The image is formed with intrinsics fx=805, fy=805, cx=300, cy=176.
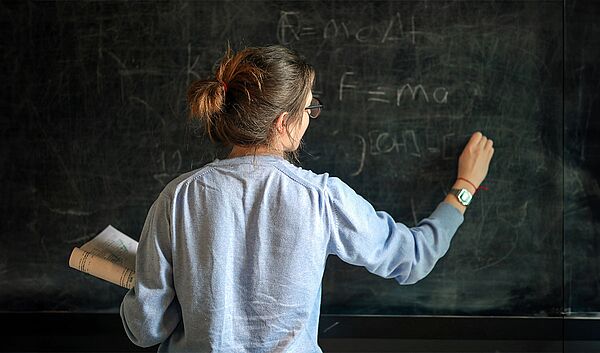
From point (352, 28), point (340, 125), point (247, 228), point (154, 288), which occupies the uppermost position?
point (352, 28)

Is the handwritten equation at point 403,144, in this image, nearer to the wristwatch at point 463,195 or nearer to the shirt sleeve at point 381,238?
the wristwatch at point 463,195

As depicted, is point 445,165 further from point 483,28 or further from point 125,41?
point 125,41

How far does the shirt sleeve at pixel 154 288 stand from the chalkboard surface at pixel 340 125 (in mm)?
720

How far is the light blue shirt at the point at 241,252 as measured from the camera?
1513 millimetres

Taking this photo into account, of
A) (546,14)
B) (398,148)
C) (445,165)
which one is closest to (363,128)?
(398,148)

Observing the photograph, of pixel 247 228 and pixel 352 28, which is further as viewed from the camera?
pixel 352 28

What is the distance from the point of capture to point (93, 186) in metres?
2.29

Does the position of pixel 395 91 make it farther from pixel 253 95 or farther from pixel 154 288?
pixel 154 288

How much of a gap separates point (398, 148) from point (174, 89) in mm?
649

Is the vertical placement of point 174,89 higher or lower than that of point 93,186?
higher

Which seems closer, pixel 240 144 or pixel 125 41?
pixel 240 144

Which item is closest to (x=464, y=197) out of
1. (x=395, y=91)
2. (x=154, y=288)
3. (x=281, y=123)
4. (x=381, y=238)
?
(x=395, y=91)

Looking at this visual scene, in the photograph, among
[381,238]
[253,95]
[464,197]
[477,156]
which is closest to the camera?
[253,95]

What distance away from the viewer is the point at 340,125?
2246 mm
